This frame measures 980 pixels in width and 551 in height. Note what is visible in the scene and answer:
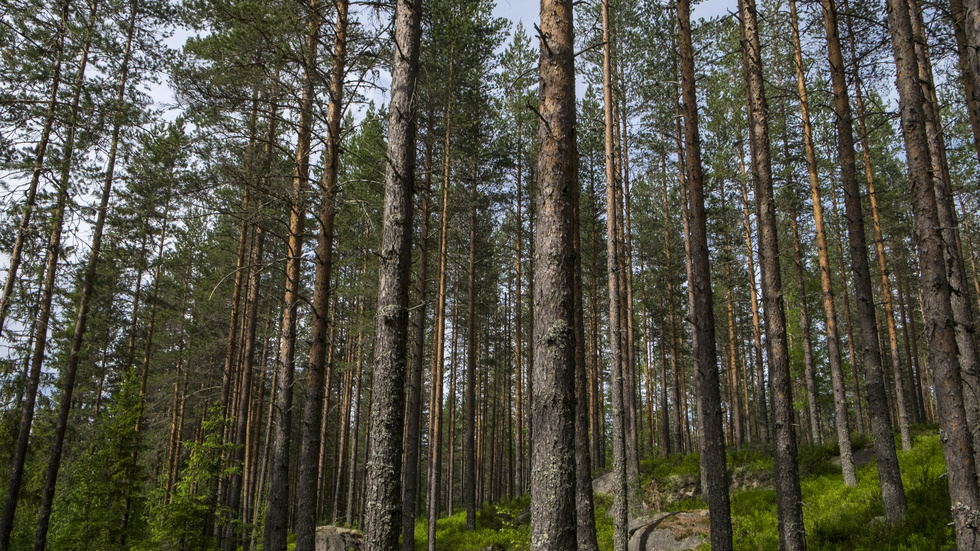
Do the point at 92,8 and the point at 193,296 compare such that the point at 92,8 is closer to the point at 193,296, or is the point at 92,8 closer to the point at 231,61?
the point at 231,61

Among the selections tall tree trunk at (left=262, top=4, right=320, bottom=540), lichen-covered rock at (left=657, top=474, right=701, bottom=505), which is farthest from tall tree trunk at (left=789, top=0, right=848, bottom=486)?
tall tree trunk at (left=262, top=4, right=320, bottom=540)

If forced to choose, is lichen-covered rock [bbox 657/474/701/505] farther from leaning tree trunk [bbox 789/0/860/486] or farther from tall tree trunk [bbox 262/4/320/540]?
tall tree trunk [bbox 262/4/320/540]

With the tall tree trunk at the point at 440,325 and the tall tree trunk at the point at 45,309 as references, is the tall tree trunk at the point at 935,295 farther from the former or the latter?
the tall tree trunk at the point at 45,309

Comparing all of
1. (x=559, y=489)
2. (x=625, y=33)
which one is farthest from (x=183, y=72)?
(x=625, y=33)

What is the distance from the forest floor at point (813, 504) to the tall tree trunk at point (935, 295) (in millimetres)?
2303

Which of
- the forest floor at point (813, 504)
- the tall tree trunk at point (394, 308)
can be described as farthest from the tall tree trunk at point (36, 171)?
the forest floor at point (813, 504)

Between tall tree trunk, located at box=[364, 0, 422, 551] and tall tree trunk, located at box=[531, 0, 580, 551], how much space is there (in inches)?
64.1

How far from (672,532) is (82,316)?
53.0 feet

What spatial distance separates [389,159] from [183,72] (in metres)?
5.48

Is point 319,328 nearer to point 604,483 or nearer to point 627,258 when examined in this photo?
point 627,258

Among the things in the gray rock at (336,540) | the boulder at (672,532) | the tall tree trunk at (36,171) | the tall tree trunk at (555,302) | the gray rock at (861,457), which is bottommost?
the gray rock at (336,540)

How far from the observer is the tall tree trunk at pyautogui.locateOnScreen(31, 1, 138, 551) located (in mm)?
12083

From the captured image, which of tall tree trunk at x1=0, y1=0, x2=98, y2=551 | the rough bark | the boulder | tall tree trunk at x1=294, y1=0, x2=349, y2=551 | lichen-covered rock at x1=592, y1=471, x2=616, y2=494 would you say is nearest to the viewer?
the rough bark

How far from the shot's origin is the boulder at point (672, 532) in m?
10.9
